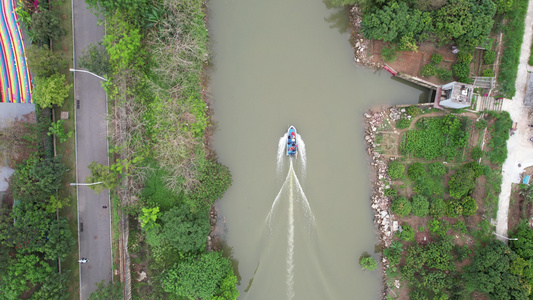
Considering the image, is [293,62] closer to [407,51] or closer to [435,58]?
[407,51]

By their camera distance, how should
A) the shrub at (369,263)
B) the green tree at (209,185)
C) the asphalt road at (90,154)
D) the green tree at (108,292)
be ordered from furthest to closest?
the shrub at (369,263) → the asphalt road at (90,154) → the green tree at (209,185) → the green tree at (108,292)

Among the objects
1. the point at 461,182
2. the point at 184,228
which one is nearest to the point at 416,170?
the point at 461,182

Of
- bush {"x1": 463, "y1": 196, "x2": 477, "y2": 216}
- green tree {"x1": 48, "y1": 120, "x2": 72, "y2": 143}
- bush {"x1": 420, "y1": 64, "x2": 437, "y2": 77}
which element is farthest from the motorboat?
green tree {"x1": 48, "y1": 120, "x2": 72, "y2": 143}

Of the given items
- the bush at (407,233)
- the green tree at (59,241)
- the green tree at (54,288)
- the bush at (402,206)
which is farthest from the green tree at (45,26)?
the bush at (407,233)

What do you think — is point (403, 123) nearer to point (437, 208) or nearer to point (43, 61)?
point (437, 208)

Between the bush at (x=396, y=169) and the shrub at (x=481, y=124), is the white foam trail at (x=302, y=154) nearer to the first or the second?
the bush at (x=396, y=169)

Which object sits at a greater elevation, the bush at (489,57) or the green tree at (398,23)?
the green tree at (398,23)
